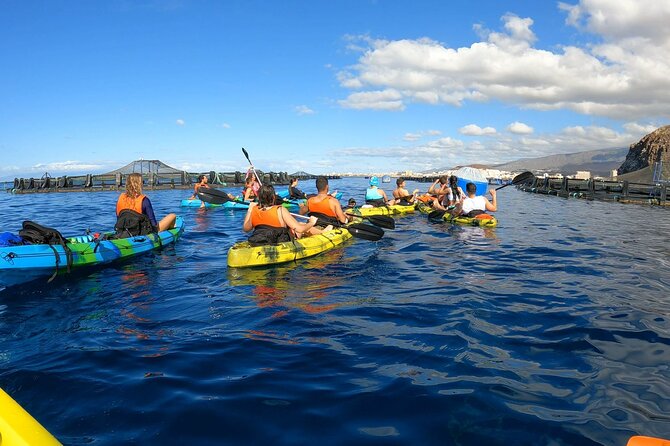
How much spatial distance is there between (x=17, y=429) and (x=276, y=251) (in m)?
7.15

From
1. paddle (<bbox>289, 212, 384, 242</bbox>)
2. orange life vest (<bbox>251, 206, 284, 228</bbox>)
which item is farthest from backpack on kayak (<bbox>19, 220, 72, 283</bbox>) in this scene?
paddle (<bbox>289, 212, 384, 242</bbox>)

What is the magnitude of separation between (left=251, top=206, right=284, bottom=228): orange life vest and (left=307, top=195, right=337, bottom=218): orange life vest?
2421mm

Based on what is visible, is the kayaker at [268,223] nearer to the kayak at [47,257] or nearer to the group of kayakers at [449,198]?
the kayak at [47,257]

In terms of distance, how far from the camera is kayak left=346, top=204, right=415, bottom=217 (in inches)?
660

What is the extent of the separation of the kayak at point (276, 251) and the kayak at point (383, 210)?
5.64m

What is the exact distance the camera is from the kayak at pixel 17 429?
6.87ft


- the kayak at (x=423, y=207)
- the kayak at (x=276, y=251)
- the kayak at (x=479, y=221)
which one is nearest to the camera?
the kayak at (x=276, y=251)

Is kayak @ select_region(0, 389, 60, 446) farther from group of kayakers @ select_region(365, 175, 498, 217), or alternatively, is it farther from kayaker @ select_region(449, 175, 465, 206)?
kayaker @ select_region(449, 175, 465, 206)

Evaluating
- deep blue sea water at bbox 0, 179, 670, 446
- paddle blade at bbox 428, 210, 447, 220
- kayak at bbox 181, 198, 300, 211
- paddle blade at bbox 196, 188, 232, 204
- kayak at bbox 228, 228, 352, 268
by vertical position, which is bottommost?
deep blue sea water at bbox 0, 179, 670, 446

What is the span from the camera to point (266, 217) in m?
9.62

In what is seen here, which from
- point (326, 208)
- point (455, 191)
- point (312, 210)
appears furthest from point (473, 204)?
point (312, 210)

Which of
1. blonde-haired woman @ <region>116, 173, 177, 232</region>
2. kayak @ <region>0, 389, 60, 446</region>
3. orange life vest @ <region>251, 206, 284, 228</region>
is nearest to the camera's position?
kayak @ <region>0, 389, 60, 446</region>

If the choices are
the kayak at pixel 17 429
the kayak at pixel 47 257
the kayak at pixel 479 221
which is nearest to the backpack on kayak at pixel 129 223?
the kayak at pixel 47 257

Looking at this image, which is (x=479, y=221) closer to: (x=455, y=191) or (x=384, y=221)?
(x=455, y=191)
